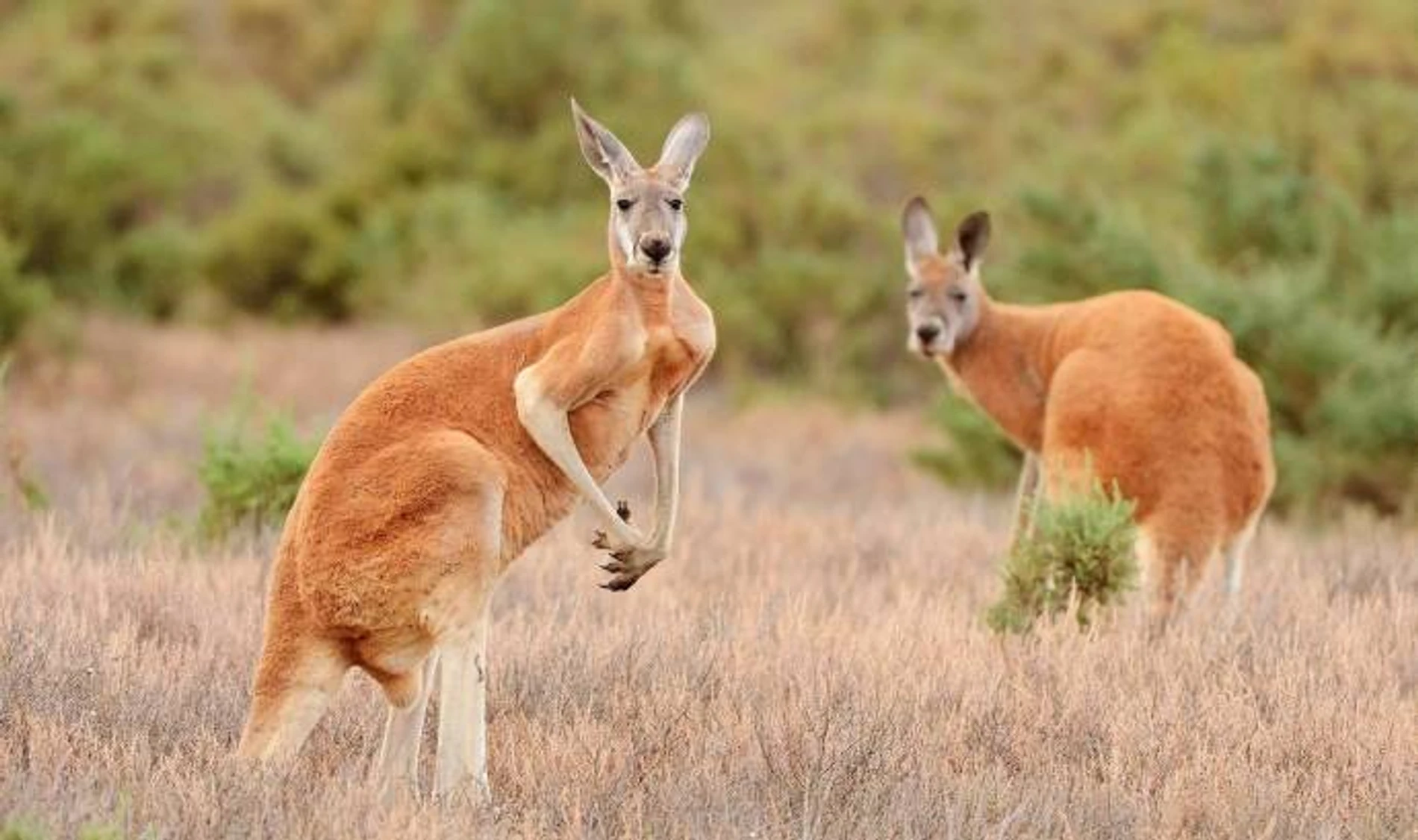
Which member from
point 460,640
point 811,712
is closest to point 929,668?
point 811,712

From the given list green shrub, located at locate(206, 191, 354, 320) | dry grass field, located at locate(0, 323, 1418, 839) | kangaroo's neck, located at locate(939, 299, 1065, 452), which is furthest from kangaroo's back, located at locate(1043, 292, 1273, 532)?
green shrub, located at locate(206, 191, 354, 320)

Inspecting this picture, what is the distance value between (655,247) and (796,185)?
18948mm

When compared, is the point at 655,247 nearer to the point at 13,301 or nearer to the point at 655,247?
the point at 655,247

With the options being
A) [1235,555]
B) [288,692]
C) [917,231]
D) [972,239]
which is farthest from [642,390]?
[917,231]

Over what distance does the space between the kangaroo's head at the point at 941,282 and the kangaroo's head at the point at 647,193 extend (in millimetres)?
3547

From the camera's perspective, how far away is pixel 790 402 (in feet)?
63.4

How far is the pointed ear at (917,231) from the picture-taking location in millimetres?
9367

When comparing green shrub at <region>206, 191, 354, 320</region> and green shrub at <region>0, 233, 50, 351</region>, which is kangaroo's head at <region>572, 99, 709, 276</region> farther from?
green shrub at <region>206, 191, 354, 320</region>

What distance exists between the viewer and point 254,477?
8.48 metres

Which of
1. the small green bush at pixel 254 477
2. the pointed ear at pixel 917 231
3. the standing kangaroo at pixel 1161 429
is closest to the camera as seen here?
the standing kangaroo at pixel 1161 429

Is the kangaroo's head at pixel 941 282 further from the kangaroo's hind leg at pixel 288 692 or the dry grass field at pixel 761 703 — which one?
the kangaroo's hind leg at pixel 288 692

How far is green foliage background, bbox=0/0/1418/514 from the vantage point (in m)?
14.0

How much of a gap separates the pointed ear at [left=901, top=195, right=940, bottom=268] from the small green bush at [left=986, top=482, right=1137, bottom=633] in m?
2.38

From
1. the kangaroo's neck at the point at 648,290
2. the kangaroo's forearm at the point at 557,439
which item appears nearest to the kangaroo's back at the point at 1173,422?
the kangaroo's neck at the point at 648,290
